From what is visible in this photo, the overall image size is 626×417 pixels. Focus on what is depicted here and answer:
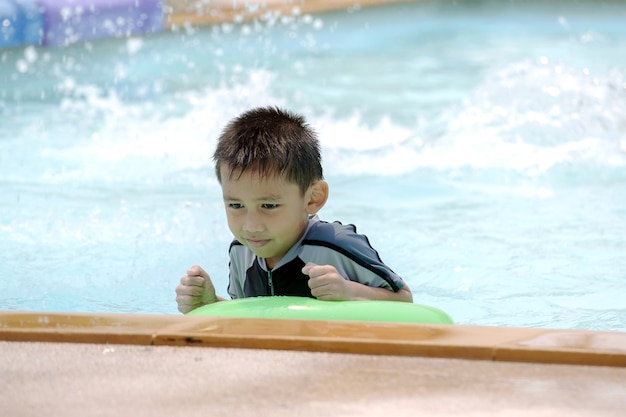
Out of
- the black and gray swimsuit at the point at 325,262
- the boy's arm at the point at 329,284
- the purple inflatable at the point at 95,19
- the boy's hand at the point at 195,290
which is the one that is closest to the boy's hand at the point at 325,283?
the boy's arm at the point at 329,284

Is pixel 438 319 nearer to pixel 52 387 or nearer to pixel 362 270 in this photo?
pixel 362 270

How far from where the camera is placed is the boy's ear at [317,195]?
2.86 m

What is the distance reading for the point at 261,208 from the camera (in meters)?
2.77

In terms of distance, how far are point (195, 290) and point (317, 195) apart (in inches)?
16.4

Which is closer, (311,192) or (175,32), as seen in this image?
(311,192)

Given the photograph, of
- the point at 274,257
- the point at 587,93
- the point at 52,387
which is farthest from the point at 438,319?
the point at 587,93

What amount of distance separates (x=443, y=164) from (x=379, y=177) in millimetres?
429

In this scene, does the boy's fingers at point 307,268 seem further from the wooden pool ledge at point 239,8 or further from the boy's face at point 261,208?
the wooden pool ledge at point 239,8

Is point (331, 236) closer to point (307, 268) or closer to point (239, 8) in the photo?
point (307, 268)

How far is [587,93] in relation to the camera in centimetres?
684

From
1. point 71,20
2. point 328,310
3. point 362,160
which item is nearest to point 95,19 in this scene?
point 71,20

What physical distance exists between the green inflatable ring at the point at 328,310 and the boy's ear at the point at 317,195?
37 cm

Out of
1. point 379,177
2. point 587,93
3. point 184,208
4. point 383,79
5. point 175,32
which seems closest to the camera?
point 184,208

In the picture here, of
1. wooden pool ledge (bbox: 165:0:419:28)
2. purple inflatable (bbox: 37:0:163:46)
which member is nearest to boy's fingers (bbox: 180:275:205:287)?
purple inflatable (bbox: 37:0:163:46)
